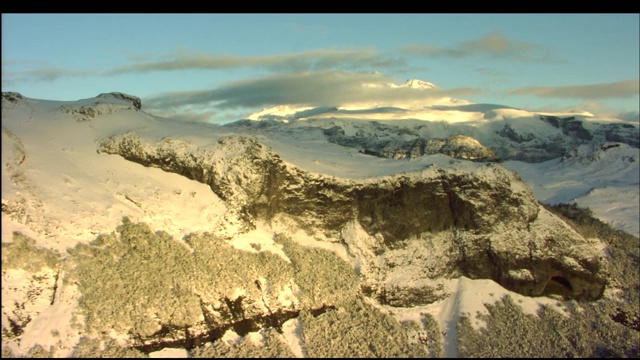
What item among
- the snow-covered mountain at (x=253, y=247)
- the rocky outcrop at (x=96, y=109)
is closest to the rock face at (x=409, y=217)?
the snow-covered mountain at (x=253, y=247)

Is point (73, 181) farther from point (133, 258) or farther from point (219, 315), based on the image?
point (219, 315)

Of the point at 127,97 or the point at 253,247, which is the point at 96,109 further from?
the point at 253,247

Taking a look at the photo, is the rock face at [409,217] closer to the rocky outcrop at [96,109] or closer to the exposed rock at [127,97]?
the rocky outcrop at [96,109]

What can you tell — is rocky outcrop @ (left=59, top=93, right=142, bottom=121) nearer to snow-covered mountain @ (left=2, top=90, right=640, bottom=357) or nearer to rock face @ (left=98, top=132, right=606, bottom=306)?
snow-covered mountain @ (left=2, top=90, right=640, bottom=357)

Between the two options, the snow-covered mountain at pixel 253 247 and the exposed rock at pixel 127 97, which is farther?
the exposed rock at pixel 127 97

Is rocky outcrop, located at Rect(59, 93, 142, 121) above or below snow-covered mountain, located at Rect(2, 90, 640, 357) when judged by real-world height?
above

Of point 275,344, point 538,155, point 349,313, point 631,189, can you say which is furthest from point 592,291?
point 538,155

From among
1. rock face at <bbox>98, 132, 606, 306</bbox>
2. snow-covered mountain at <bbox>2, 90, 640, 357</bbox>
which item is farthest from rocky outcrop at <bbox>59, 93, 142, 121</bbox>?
rock face at <bbox>98, 132, 606, 306</bbox>
